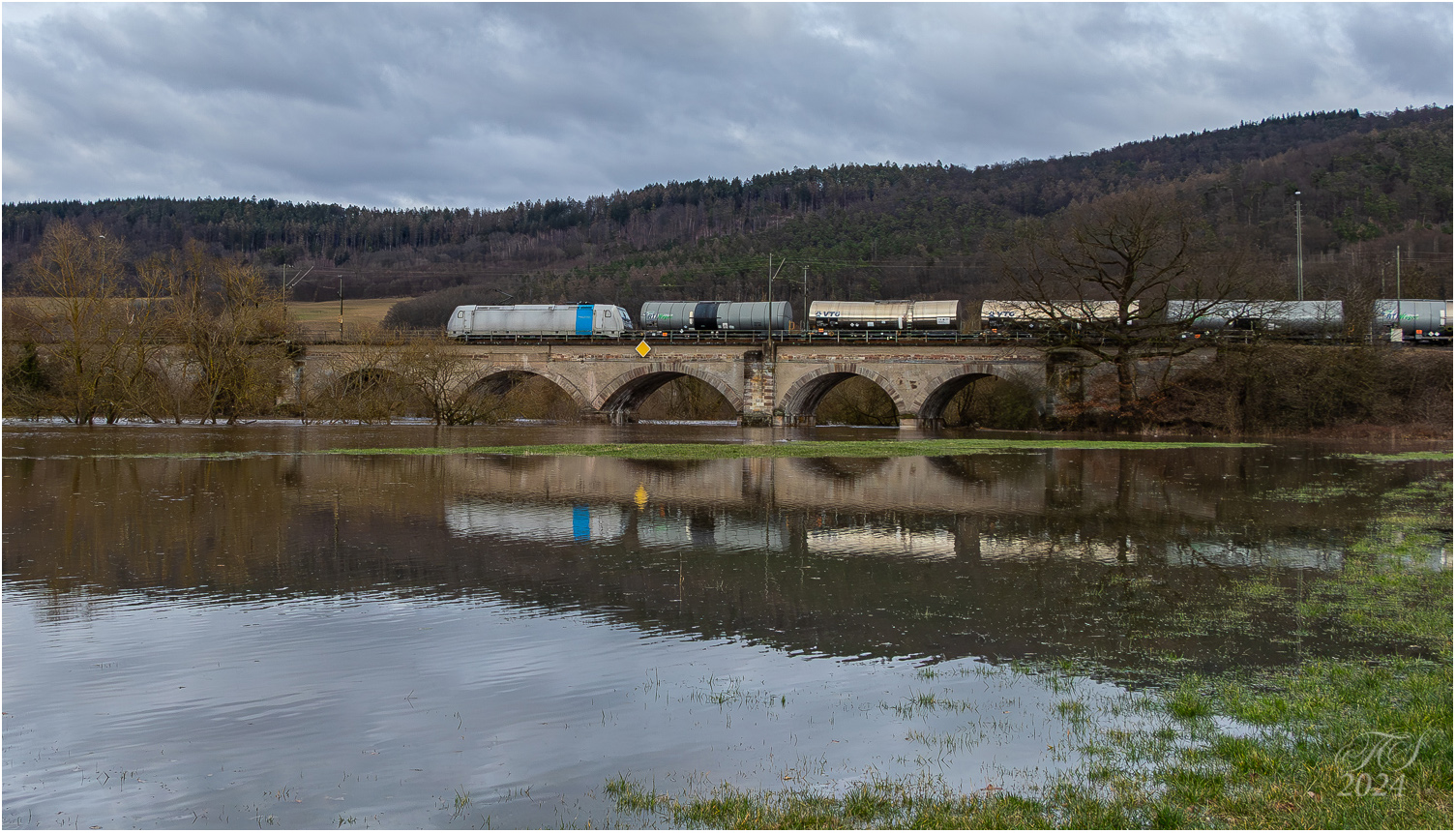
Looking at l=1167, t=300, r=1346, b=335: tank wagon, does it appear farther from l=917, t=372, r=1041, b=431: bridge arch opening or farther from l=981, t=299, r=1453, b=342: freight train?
l=917, t=372, r=1041, b=431: bridge arch opening

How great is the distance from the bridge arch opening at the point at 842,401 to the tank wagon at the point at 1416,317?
30.3m

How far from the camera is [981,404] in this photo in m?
76.2

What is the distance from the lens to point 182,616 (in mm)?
11875

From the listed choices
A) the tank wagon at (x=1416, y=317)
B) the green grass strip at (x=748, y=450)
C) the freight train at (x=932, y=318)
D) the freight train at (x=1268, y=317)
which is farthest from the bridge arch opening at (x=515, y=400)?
the tank wagon at (x=1416, y=317)

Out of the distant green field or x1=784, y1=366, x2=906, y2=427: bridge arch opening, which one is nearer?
x1=784, y1=366, x2=906, y2=427: bridge arch opening

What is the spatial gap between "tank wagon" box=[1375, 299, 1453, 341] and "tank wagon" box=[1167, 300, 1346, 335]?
4.85 metres

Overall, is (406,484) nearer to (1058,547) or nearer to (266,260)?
(1058,547)

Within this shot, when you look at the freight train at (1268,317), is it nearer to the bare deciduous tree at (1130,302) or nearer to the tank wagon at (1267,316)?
the tank wagon at (1267,316)

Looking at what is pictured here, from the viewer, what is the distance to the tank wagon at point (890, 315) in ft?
245

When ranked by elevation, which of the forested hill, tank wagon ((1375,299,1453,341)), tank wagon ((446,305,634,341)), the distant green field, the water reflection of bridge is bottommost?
the water reflection of bridge

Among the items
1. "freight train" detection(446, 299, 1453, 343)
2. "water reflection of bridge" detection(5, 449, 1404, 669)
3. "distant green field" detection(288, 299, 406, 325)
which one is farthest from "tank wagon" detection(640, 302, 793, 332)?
"distant green field" detection(288, 299, 406, 325)

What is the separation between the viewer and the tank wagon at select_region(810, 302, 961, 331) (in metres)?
74.7

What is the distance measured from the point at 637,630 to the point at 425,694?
9.27 ft

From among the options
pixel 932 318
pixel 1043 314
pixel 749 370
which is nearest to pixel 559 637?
pixel 1043 314
